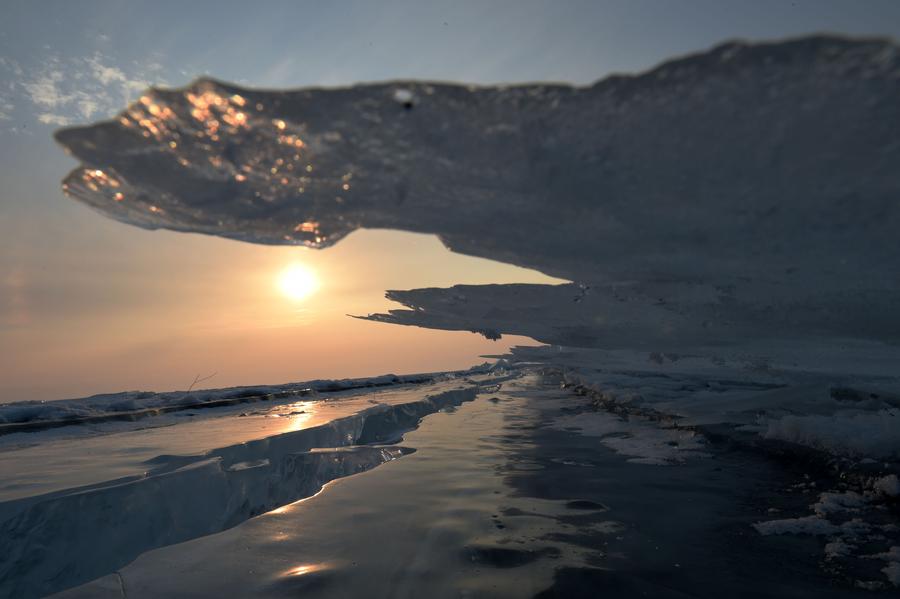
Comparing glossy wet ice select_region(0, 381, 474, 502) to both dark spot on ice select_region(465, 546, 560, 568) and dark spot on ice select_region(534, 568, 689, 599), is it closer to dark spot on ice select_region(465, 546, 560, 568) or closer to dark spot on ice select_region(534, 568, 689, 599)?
dark spot on ice select_region(465, 546, 560, 568)

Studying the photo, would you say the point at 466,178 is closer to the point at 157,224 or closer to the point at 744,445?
the point at 157,224

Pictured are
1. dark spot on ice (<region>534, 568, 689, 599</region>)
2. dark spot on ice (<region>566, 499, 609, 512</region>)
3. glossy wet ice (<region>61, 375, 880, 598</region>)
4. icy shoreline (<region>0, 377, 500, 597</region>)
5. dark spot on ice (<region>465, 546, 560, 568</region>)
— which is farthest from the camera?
dark spot on ice (<region>566, 499, 609, 512</region>)

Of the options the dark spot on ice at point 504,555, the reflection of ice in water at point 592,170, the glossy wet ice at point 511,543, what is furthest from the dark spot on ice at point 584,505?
the reflection of ice in water at point 592,170

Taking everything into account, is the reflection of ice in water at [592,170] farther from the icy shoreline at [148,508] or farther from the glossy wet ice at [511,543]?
the icy shoreline at [148,508]

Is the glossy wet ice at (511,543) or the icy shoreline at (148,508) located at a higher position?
the icy shoreline at (148,508)

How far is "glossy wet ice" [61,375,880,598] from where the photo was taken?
2.42 m

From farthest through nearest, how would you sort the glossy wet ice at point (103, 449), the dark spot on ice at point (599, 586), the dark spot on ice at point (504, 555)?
the glossy wet ice at point (103, 449) → the dark spot on ice at point (504, 555) → the dark spot on ice at point (599, 586)

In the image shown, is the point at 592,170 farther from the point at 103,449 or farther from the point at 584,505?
the point at 103,449

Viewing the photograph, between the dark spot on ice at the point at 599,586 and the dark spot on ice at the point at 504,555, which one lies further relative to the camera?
the dark spot on ice at the point at 504,555

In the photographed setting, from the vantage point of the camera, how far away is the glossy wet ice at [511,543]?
2418mm

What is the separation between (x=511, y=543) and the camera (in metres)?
2.94

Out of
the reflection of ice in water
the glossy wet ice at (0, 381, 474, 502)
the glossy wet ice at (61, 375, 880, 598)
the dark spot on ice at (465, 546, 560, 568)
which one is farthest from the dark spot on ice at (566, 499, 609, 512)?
the glossy wet ice at (0, 381, 474, 502)

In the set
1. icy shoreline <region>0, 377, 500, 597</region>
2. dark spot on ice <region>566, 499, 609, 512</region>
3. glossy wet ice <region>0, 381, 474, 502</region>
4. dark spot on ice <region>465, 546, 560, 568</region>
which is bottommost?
dark spot on ice <region>566, 499, 609, 512</region>

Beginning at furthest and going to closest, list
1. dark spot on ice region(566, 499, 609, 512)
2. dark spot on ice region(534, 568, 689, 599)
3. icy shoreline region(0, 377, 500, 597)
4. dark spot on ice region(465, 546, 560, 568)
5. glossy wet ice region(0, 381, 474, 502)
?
1. glossy wet ice region(0, 381, 474, 502)
2. dark spot on ice region(566, 499, 609, 512)
3. icy shoreline region(0, 377, 500, 597)
4. dark spot on ice region(465, 546, 560, 568)
5. dark spot on ice region(534, 568, 689, 599)
